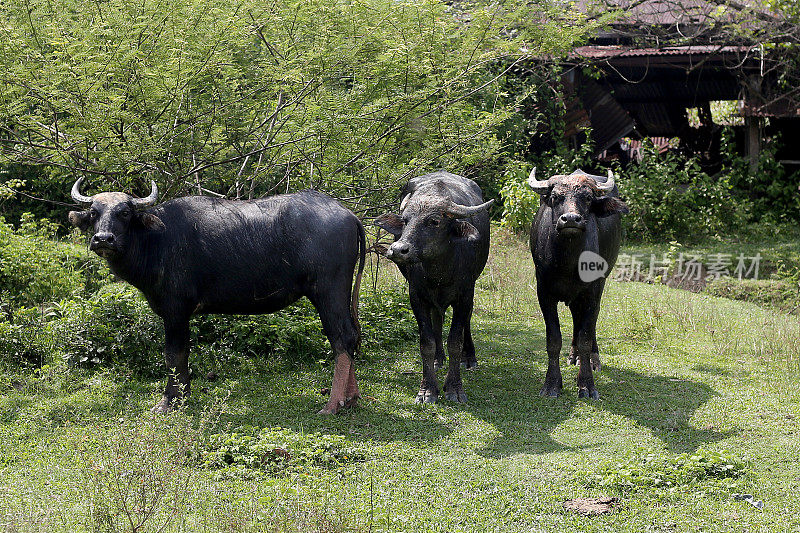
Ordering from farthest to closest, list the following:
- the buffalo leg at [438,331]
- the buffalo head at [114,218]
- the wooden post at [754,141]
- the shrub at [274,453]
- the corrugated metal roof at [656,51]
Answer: the wooden post at [754,141] → the corrugated metal roof at [656,51] → the buffalo leg at [438,331] → the buffalo head at [114,218] → the shrub at [274,453]

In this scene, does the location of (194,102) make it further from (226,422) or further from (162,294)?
(226,422)

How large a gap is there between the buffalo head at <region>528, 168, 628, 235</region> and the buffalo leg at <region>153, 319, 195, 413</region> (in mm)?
2925

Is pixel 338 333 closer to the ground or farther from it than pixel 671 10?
closer to the ground

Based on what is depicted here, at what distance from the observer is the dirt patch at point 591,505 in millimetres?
4902

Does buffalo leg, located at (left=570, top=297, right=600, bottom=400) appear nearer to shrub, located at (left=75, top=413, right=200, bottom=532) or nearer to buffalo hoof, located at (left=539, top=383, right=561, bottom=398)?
buffalo hoof, located at (left=539, top=383, right=561, bottom=398)

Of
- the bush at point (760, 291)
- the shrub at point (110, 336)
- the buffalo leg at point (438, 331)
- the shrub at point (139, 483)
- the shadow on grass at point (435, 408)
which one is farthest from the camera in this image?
the bush at point (760, 291)

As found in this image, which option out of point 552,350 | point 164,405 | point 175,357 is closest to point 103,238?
point 175,357

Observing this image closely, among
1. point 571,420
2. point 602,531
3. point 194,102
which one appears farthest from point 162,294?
point 602,531

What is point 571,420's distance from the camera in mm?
6805

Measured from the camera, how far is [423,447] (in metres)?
6.14

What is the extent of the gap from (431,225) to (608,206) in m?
1.39

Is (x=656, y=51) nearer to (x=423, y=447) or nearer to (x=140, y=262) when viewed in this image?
(x=140, y=262)

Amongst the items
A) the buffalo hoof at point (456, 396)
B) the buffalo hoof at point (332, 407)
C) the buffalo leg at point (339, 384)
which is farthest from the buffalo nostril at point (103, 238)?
the buffalo hoof at point (456, 396)

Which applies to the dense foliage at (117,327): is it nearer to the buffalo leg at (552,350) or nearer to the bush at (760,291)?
the buffalo leg at (552,350)
